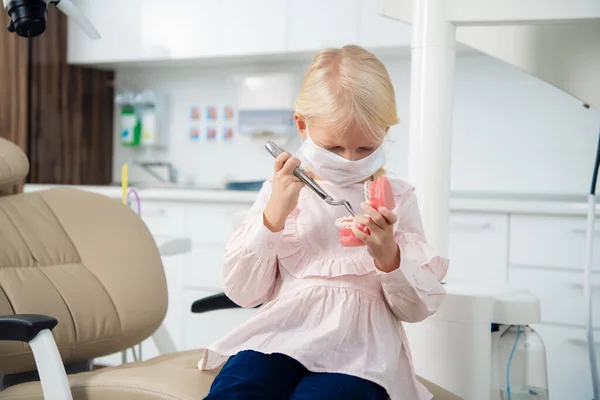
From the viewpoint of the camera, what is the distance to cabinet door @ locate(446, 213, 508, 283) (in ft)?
8.34

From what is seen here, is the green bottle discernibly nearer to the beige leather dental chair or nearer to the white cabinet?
the white cabinet

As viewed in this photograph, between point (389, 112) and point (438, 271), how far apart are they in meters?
0.26

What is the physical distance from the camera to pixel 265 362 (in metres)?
1.02

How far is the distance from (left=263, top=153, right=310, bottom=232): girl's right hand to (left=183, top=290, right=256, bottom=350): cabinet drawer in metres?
2.08

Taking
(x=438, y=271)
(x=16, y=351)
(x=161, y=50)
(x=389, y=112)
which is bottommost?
(x=16, y=351)

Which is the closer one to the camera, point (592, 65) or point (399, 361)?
point (399, 361)

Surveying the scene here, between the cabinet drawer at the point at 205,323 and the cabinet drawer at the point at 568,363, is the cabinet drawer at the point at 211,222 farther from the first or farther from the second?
the cabinet drawer at the point at 568,363

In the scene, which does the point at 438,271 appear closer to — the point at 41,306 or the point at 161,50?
the point at 41,306

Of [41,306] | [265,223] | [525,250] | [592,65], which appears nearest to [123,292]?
[41,306]

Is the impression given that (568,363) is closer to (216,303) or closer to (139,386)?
(216,303)

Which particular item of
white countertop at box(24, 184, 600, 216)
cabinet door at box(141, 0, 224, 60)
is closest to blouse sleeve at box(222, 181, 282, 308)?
white countertop at box(24, 184, 600, 216)

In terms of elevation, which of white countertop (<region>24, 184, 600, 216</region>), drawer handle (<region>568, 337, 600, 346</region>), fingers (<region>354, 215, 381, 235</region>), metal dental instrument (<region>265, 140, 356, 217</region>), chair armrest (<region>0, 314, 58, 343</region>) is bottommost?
drawer handle (<region>568, 337, 600, 346</region>)

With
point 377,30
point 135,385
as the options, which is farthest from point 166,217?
point 135,385

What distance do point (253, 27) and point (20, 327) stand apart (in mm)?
2319
